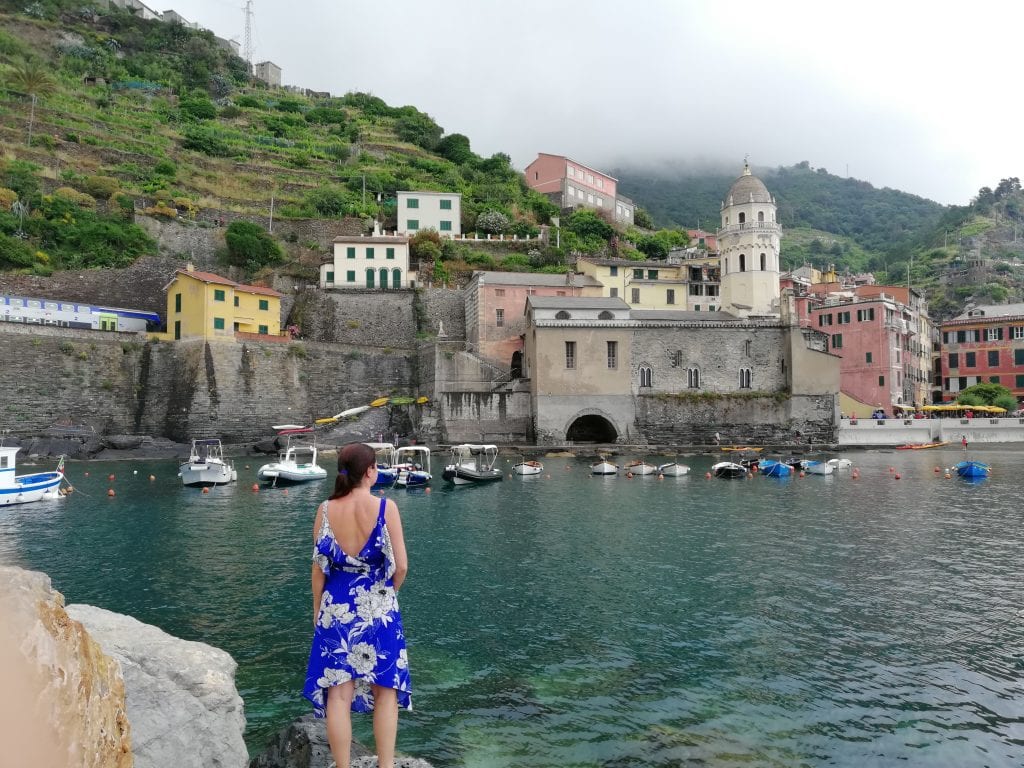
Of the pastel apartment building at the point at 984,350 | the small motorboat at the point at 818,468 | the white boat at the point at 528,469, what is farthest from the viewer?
the pastel apartment building at the point at 984,350

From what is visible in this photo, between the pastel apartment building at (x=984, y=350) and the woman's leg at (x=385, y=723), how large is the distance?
243ft

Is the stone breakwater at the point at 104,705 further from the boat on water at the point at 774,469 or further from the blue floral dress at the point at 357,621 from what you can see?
the boat on water at the point at 774,469

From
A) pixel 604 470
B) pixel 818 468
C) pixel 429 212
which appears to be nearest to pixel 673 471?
pixel 604 470

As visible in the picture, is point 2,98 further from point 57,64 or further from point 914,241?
point 914,241

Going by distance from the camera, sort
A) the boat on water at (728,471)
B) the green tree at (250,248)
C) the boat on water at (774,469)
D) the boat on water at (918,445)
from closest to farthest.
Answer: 1. the boat on water at (728,471)
2. the boat on water at (774,469)
3. the boat on water at (918,445)
4. the green tree at (250,248)

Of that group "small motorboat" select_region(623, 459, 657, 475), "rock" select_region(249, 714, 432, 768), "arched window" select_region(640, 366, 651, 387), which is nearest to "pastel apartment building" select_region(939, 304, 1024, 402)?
"arched window" select_region(640, 366, 651, 387)

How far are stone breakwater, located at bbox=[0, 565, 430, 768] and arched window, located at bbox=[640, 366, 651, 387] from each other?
1706 inches

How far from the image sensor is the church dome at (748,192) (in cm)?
6047

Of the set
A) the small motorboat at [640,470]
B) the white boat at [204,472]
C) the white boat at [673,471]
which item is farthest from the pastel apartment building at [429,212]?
the white boat at [204,472]

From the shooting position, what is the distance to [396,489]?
3050 centimetres

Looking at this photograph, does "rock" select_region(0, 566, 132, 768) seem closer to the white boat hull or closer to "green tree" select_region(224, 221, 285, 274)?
the white boat hull

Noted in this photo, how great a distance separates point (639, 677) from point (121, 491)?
24842 mm

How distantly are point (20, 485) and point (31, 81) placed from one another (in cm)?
5888

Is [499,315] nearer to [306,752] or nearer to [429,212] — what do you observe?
[429,212]
